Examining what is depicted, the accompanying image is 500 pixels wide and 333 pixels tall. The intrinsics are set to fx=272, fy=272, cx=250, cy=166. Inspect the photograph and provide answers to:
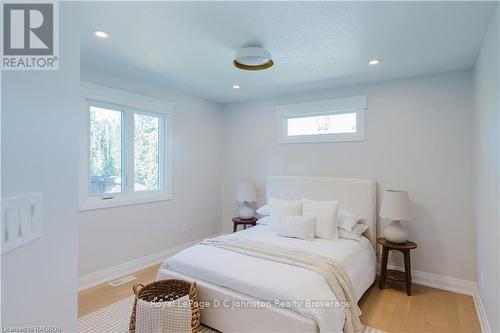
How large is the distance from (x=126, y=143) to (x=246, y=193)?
1.84 metres

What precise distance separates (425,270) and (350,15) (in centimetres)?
295

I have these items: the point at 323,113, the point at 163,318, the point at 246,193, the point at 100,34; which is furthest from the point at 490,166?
the point at 100,34

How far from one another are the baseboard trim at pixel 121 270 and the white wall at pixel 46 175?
2489mm

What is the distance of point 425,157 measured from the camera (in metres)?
3.19

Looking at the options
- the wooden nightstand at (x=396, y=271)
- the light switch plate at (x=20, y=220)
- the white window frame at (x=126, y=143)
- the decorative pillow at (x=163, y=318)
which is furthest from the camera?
the white window frame at (x=126, y=143)

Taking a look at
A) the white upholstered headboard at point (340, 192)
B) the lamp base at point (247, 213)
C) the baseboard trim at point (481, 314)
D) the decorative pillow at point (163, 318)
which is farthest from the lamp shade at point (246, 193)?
the baseboard trim at point (481, 314)

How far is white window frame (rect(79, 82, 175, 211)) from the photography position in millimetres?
2994

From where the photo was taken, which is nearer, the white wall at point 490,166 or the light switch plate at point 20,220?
the light switch plate at point 20,220

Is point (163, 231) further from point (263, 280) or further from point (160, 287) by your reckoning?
point (263, 280)

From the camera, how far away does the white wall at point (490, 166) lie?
1824mm

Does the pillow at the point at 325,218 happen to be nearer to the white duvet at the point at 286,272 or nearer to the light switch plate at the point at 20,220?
the white duvet at the point at 286,272

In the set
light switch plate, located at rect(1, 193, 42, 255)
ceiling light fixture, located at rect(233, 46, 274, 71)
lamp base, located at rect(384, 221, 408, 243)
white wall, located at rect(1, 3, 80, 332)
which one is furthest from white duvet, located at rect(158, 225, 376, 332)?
ceiling light fixture, located at rect(233, 46, 274, 71)

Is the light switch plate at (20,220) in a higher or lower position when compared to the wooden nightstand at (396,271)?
higher

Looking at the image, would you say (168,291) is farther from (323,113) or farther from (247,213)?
(323,113)
